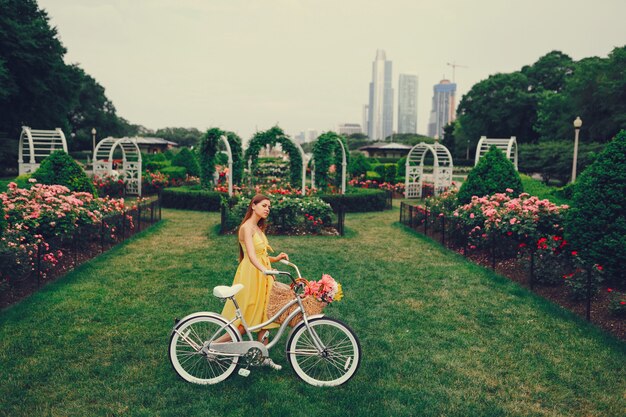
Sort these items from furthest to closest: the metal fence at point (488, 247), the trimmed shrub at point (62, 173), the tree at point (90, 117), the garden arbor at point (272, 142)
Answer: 1. the tree at point (90, 117)
2. the garden arbor at point (272, 142)
3. the trimmed shrub at point (62, 173)
4. the metal fence at point (488, 247)

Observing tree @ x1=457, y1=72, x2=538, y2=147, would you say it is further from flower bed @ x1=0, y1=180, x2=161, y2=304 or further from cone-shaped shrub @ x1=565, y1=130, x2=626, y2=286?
flower bed @ x1=0, y1=180, x2=161, y2=304

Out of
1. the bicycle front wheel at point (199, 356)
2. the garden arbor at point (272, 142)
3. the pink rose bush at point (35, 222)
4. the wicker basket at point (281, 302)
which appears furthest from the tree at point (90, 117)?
the wicker basket at point (281, 302)

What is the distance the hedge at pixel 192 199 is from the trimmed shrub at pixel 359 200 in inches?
164

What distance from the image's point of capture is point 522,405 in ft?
13.8

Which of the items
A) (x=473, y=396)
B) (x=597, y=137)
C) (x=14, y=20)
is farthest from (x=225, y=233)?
(x=597, y=137)

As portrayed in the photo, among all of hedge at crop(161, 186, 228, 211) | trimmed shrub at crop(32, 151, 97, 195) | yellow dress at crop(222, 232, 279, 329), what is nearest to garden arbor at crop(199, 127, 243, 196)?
hedge at crop(161, 186, 228, 211)

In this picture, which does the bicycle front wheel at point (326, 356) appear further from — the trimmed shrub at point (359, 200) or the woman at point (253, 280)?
the trimmed shrub at point (359, 200)

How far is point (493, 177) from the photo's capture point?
39.7ft

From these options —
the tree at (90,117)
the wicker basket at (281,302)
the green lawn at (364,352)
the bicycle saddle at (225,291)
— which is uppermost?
the tree at (90,117)

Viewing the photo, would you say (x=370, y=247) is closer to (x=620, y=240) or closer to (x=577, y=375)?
(x=620, y=240)

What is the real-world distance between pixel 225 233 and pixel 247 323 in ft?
28.7

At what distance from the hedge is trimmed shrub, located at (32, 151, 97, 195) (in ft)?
20.7

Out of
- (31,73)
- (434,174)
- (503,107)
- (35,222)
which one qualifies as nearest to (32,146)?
(35,222)

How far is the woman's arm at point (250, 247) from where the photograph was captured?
4496mm
